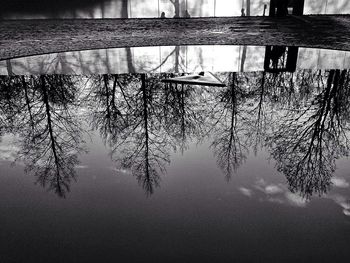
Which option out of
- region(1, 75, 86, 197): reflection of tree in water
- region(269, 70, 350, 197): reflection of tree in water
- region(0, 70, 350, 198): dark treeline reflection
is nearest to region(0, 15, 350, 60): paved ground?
region(1, 75, 86, 197): reflection of tree in water

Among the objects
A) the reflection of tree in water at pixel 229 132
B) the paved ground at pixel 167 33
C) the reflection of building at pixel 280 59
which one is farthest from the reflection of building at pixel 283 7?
the reflection of tree in water at pixel 229 132

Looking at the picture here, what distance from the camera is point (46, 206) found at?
16.7 ft

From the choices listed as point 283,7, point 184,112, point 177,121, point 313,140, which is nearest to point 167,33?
point 283,7

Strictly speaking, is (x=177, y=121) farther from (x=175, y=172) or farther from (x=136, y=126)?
(x=175, y=172)

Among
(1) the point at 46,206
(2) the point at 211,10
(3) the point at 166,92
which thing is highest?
(2) the point at 211,10

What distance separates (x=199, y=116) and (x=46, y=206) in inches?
163

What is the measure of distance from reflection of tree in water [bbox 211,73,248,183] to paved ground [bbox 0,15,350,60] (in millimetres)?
7626

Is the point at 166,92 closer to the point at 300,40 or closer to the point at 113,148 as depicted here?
the point at 113,148

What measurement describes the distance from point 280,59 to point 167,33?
8.41 meters

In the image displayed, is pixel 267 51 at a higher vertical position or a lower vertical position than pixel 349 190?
higher

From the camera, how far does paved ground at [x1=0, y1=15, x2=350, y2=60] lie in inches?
619

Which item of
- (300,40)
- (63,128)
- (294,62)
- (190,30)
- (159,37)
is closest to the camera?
(63,128)

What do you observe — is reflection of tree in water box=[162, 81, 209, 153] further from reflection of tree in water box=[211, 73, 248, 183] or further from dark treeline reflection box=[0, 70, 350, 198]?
reflection of tree in water box=[211, 73, 248, 183]

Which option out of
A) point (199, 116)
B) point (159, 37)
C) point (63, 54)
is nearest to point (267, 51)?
point (159, 37)
